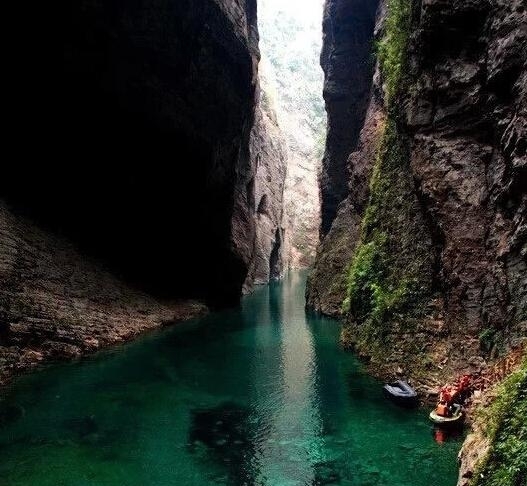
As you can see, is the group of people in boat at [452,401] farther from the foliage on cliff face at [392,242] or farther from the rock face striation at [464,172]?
the foliage on cliff face at [392,242]

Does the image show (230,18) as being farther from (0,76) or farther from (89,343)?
(89,343)

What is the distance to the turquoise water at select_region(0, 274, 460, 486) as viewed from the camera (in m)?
11.9

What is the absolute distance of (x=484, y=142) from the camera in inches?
651

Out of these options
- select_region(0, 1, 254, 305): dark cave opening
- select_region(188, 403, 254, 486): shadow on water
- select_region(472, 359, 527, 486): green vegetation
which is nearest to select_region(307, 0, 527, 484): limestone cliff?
select_region(472, 359, 527, 486): green vegetation

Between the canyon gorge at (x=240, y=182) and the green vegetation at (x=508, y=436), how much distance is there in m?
0.07

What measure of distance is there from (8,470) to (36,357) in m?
9.91

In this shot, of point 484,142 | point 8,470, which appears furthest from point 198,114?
point 8,470

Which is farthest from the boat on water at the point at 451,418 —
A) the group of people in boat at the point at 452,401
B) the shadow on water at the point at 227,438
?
the shadow on water at the point at 227,438

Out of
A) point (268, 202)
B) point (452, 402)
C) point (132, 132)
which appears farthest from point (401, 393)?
point (268, 202)

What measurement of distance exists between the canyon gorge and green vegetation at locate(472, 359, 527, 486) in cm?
7

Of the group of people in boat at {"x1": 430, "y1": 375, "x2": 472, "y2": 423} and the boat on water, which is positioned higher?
the group of people in boat at {"x1": 430, "y1": 375, "x2": 472, "y2": 423}

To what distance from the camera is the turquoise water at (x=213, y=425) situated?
11859mm

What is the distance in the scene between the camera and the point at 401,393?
52.0 feet

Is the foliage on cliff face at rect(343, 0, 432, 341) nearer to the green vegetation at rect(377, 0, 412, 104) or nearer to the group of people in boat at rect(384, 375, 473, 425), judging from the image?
the green vegetation at rect(377, 0, 412, 104)
